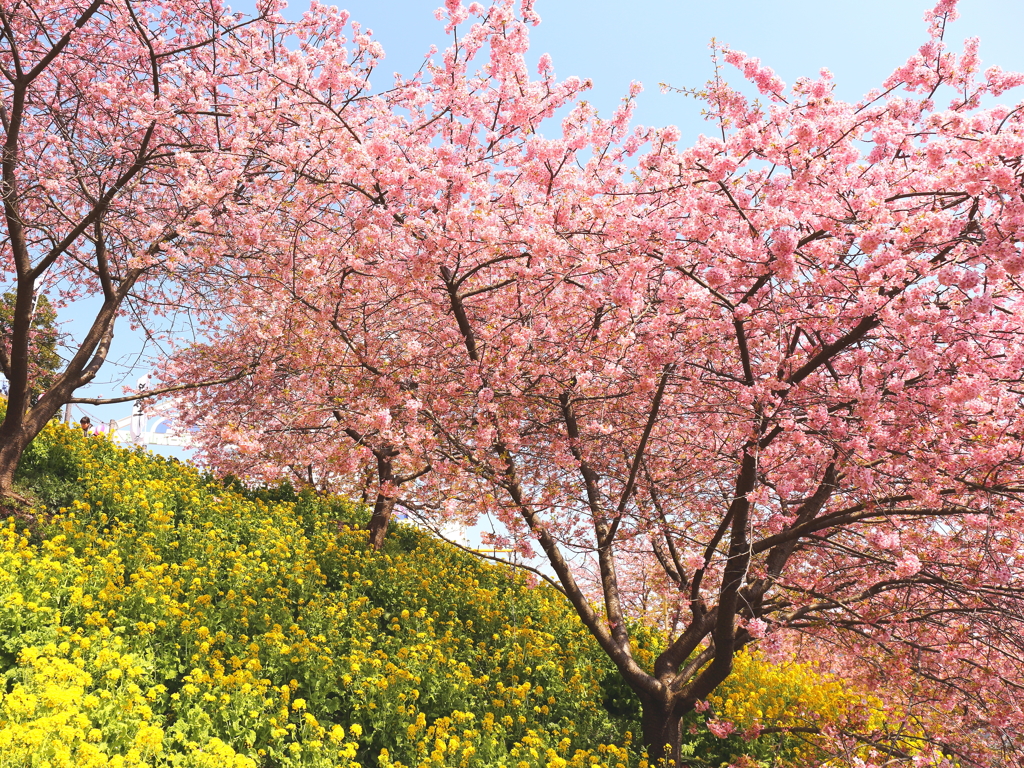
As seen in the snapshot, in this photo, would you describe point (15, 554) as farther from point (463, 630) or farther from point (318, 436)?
point (318, 436)

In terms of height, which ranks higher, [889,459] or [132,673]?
[889,459]

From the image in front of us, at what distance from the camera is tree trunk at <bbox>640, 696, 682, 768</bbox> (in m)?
7.65

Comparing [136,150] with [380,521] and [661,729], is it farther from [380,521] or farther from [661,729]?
[661,729]

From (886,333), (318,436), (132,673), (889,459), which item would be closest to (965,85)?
(886,333)

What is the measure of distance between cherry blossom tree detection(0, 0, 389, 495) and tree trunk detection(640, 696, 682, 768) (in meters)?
6.88

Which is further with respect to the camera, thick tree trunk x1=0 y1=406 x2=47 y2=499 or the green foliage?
thick tree trunk x1=0 y1=406 x2=47 y2=499

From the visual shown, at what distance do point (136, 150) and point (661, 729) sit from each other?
9.55m

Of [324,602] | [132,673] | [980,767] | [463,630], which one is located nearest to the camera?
[132,673]

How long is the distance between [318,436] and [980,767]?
35.0 feet

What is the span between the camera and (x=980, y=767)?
6852 mm

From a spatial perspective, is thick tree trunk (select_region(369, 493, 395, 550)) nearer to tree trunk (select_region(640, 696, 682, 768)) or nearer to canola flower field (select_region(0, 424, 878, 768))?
canola flower field (select_region(0, 424, 878, 768))

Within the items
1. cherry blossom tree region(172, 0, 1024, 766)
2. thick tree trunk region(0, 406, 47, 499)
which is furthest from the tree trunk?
thick tree trunk region(0, 406, 47, 499)

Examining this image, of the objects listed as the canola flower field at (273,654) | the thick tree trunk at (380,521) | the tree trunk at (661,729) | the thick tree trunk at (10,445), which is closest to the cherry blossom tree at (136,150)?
the thick tree trunk at (10,445)

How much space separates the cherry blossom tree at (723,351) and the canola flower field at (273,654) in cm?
139
